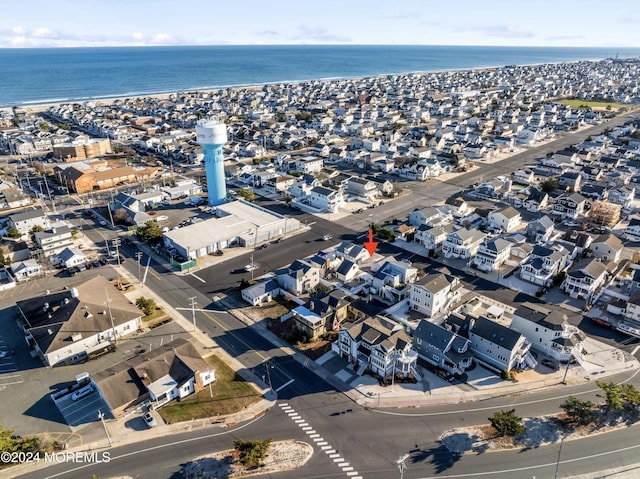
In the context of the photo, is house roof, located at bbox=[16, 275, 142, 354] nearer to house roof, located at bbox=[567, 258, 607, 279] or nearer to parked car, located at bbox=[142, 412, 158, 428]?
parked car, located at bbox=[142, 412, 158, 428]

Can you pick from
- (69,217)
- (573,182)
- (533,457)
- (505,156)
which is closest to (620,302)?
(533,457)

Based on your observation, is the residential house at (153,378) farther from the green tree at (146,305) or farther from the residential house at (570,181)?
the residential house at (570,181)

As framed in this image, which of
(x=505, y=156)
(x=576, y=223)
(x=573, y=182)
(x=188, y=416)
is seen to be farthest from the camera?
(x=505, y=156)

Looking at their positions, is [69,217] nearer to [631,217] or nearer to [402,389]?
[402,389]

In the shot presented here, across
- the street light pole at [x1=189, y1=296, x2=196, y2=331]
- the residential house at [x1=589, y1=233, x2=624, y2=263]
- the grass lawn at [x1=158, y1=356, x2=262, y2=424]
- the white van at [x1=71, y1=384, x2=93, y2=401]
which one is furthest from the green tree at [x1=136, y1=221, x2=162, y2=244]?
the residential house at [x1=589, y1=233, x2=624, y2=263]

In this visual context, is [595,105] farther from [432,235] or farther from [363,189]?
[432,235]
